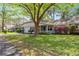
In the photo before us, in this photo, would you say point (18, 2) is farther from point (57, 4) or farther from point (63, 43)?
point (63, 43)

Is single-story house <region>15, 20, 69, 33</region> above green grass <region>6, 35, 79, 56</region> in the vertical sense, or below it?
above

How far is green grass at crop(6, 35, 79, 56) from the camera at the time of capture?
94.7 inches

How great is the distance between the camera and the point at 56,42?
7.98 feet

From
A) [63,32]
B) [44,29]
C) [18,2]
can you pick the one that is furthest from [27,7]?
[63,32]

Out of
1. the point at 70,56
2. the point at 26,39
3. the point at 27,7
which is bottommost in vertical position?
the point at 70,56

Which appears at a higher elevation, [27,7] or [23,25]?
[27,7]

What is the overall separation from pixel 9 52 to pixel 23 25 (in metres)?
0.30

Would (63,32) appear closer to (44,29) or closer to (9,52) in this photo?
(44,29)

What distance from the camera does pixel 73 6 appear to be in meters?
2.43

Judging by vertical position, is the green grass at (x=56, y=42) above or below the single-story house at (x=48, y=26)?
below

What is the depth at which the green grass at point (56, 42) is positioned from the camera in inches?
94.7

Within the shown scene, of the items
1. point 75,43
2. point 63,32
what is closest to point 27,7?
point 63,32

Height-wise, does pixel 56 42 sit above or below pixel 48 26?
below

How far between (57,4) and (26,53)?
569 millimetres
